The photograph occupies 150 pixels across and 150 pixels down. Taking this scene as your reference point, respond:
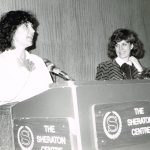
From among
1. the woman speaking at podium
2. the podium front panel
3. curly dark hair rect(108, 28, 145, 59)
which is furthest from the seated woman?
the podium front panel

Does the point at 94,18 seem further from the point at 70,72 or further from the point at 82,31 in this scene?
the point at 70,72

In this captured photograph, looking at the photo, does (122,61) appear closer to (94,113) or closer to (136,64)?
(136,64)

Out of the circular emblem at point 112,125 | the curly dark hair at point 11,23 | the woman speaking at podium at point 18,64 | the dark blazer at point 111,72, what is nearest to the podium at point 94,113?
the circular emblem at point 112,125

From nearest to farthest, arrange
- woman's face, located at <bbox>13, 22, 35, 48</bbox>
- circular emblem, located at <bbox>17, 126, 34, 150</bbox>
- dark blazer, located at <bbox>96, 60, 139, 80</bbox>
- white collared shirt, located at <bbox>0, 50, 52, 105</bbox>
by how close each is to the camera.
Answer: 1. circular emblem, located at <bbox>17, 126, 34, 150</bbox>
2. white collared shirt, located at <bbox>0, 50, 52, 105</bbox>
3. woman's face, located at <bbox>13, 22, 35, 48</bbox>
4. dark blazer, located at <bbox>96, 60, 139, 80</bbox>

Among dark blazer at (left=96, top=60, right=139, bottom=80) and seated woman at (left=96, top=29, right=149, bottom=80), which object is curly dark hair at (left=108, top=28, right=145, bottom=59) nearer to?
seated woman at (left=96, top=29, right=149, bottom=80)

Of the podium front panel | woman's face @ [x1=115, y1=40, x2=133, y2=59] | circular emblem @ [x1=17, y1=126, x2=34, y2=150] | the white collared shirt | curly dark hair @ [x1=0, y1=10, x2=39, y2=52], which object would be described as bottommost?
circular emblem @ [x1=17, y1=126, x2=34, y2=150]

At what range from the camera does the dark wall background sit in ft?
9.09

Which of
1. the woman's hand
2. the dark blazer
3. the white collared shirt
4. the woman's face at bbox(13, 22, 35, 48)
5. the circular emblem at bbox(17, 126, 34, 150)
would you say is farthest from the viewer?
the woman's hand

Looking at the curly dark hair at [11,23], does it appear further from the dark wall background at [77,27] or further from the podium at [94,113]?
the podium at [94,113]

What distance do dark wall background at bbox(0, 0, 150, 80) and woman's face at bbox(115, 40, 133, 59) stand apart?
402 millimetres

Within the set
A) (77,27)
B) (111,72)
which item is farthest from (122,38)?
(77,27)

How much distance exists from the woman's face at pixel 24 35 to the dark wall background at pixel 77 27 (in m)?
0.68

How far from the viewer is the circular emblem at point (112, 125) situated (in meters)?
0.90

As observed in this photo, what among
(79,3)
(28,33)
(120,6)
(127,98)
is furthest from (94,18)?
(127,98)
